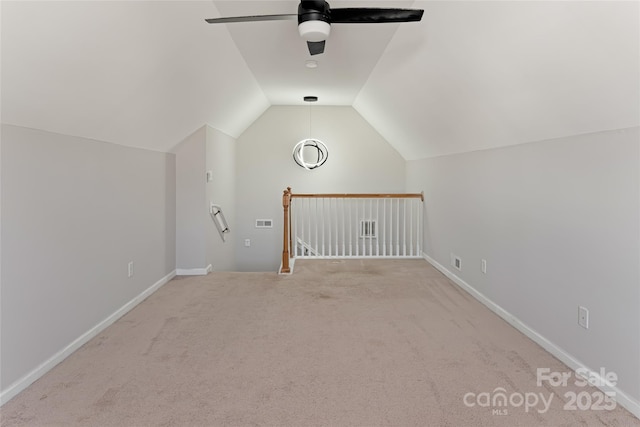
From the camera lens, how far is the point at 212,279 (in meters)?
5.06

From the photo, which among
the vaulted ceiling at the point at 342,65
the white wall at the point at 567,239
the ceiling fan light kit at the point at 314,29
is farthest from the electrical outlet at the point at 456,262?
the ceiling fan light kit at the point at 314,29

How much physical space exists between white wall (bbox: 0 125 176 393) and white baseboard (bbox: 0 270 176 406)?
1.1 inches

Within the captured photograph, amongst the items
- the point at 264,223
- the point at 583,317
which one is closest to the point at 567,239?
the point at 583,317

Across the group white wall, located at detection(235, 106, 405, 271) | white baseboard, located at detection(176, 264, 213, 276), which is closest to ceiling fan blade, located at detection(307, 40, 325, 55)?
white baseboard, located at detection(176, 264, 213, 276)

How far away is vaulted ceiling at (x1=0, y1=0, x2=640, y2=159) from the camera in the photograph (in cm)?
201

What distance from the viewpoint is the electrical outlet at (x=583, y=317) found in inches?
101

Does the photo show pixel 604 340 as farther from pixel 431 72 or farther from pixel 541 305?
pixel 431 72

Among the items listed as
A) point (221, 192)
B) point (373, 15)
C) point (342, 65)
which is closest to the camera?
point (373, 15)

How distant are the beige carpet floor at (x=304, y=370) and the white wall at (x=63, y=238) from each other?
0.24 meters

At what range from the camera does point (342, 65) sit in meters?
4.66

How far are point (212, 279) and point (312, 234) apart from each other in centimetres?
263

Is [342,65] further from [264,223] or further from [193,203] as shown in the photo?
[264,223]

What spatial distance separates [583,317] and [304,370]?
6.04 feet

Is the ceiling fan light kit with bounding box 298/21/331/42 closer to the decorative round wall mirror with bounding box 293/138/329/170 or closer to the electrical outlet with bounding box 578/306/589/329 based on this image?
the electrical outlet with bounding box 578/306/589/329
